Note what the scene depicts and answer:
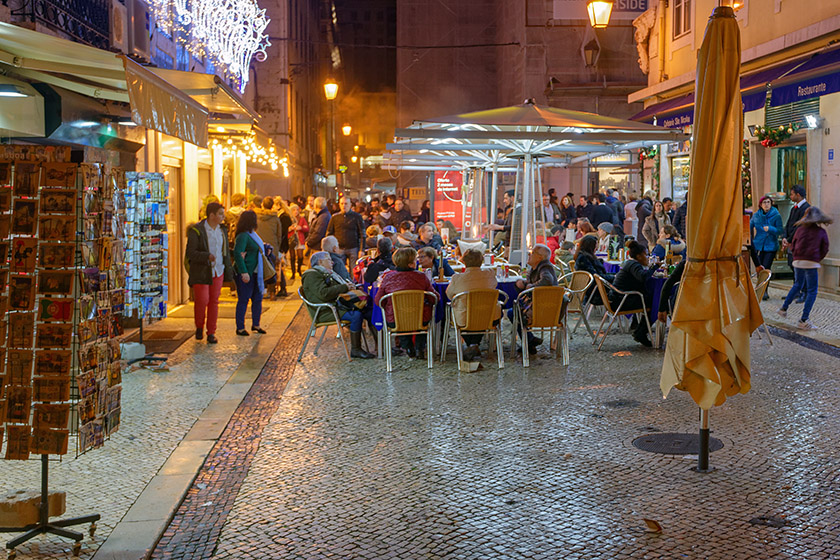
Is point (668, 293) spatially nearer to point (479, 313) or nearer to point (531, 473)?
point (479, 313)

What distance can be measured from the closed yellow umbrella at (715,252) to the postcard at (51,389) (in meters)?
3.66

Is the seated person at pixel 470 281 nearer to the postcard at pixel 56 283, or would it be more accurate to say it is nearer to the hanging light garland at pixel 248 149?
the postcard at pixel 56 283

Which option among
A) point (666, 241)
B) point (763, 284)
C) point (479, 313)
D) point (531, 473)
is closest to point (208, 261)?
point (479, 313)

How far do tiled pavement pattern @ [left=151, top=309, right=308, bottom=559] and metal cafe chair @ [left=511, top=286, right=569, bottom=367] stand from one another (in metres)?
2.49

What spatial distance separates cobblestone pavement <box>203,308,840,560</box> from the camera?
A: 186 inches

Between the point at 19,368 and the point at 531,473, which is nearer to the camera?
the point at 19,368

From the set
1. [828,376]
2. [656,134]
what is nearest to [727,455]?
[828,376]

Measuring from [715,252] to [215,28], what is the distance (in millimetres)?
14724

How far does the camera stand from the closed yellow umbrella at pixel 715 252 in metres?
5.57

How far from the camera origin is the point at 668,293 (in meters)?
9.97

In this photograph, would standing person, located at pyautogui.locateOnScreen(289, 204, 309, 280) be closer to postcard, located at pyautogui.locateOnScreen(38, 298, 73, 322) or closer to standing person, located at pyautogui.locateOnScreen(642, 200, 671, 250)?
standing person, located at pyautogui.locateOnScreen(642, 200, 671, 250)

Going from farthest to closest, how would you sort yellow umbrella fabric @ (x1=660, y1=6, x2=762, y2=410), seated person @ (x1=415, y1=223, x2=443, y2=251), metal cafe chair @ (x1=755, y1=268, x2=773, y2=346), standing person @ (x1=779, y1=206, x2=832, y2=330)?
seated person @ (x1=415, y1=223, x2=443, y2=251) → standing person @ (x1=779, y1=206, x2=832, y2=330) → metal cafe chair @ (x1=755, y1=268, x2=773, y2=346) → yellow umbrella fabric @ (x1=660, y1=6, x2=762, y2=410)

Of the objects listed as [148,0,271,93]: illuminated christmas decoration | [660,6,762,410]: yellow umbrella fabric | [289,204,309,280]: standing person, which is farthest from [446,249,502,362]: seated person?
[289,204,309,280]: standing person

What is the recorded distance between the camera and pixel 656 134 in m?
11.8
